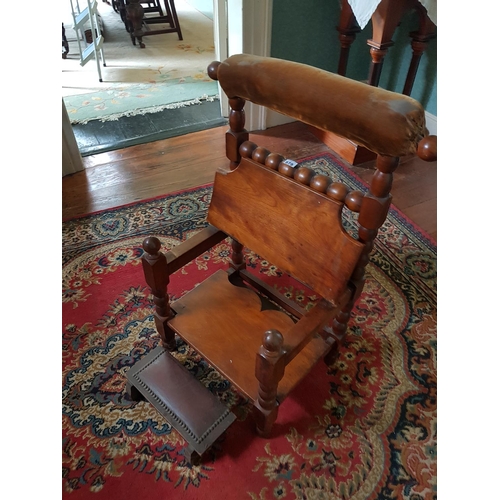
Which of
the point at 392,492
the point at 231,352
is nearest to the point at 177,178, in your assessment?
the point at 231,352

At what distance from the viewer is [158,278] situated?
3.53ft

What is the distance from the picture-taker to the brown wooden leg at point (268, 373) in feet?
2.68

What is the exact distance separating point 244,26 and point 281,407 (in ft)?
6.24

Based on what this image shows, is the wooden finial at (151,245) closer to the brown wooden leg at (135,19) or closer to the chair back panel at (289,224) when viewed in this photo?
the chair back panel at (289,224)

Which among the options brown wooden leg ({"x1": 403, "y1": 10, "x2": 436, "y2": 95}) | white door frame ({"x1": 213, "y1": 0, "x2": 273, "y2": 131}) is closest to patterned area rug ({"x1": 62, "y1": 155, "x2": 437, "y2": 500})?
brown wooden leg ({"x1": 403, "y1": 10, "x2": 436, "y2": 95})

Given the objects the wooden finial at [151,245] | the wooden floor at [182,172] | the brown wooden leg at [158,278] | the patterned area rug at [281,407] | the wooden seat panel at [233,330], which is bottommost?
the patterned area rug at [281,407]

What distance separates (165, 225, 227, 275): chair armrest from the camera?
1082mm

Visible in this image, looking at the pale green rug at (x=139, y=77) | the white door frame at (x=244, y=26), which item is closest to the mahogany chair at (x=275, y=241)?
the white door frame at (x=244, y=26)

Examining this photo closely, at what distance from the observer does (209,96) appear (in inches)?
114

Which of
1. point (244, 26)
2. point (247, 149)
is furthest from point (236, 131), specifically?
point (244, 26)

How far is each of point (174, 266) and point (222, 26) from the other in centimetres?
188

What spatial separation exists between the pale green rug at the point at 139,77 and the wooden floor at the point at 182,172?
540mm

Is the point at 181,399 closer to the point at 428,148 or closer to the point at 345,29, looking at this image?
the point at 428,148

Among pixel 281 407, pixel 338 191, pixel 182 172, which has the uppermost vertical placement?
pixel 338 191
